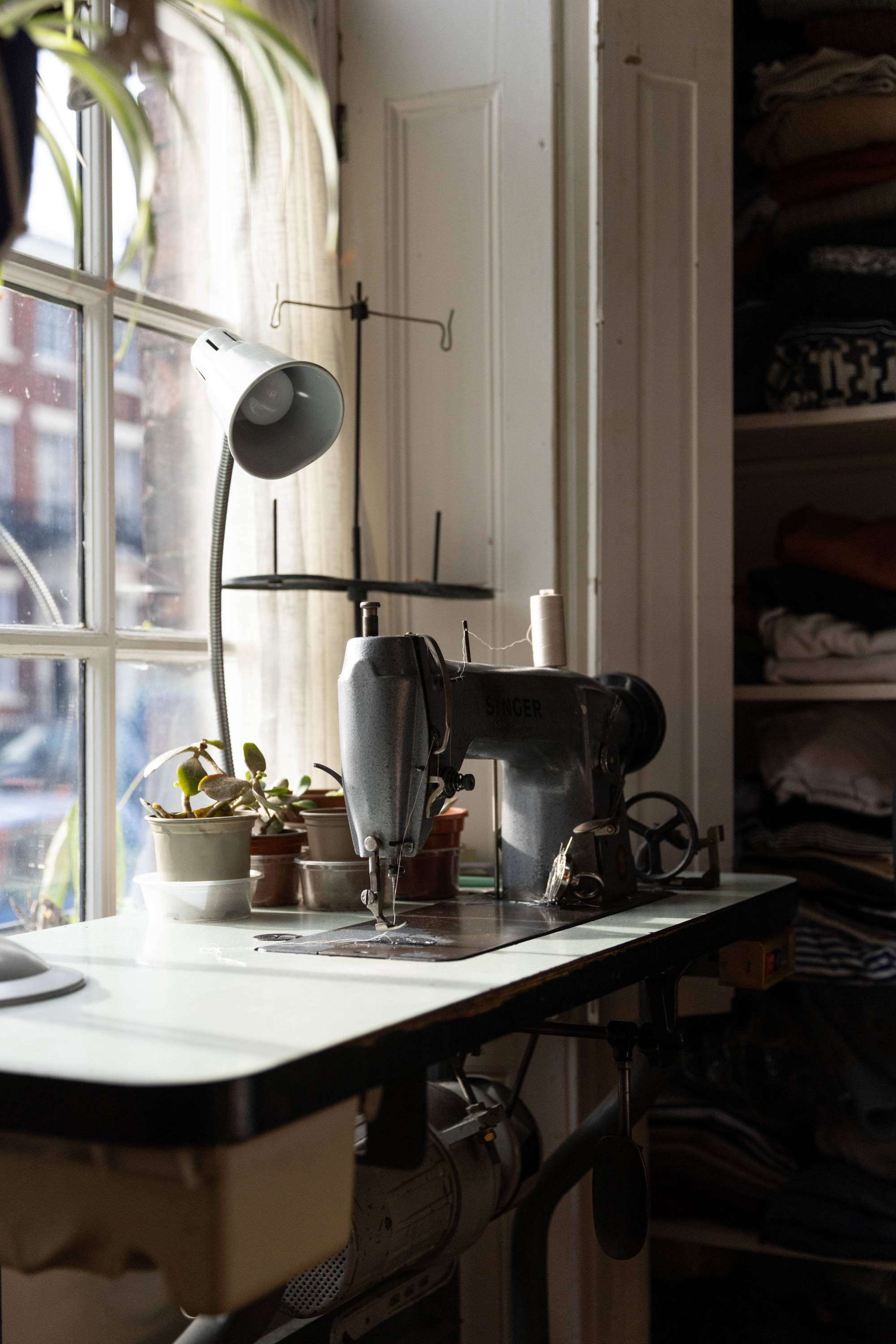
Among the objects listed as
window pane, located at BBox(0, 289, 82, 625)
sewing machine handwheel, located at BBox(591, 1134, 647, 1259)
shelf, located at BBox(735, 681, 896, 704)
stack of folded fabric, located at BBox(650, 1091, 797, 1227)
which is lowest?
stack of folded fabric, located at BBox(650, 1091, 797, 1227)

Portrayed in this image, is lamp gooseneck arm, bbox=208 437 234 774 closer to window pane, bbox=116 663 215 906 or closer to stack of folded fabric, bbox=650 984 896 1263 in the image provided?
window pane, bbox=116 663 215 906

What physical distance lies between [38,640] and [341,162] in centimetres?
104

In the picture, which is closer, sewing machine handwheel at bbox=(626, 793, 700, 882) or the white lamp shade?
the white lamp shade

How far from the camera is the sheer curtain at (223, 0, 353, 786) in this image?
6.27ft

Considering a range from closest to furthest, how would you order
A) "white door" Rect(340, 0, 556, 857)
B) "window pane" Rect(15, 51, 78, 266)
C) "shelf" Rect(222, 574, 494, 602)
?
"window pane" Rect(15, 51, 78, 266) < "shelf" Rect(222, 574, 494, 602) < "white door" Rect(340, 0, 556, 857)

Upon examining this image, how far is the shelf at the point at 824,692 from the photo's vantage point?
210 centimetres

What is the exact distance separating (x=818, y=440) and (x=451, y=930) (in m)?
1.36

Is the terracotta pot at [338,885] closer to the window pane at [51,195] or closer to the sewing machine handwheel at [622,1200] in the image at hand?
the sewing machine handwheel at [622,1200]

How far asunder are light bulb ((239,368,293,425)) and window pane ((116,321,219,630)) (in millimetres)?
415

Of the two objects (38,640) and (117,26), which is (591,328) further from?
(38,640)

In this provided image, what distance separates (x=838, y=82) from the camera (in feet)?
7.20

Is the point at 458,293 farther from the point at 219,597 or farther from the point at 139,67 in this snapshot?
the point at 139,67

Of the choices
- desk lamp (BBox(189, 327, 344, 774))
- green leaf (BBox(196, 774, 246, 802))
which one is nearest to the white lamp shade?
desk lamp (BBox(189, 327, 344, 774))

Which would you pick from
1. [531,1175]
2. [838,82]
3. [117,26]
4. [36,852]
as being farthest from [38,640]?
[838,82]
